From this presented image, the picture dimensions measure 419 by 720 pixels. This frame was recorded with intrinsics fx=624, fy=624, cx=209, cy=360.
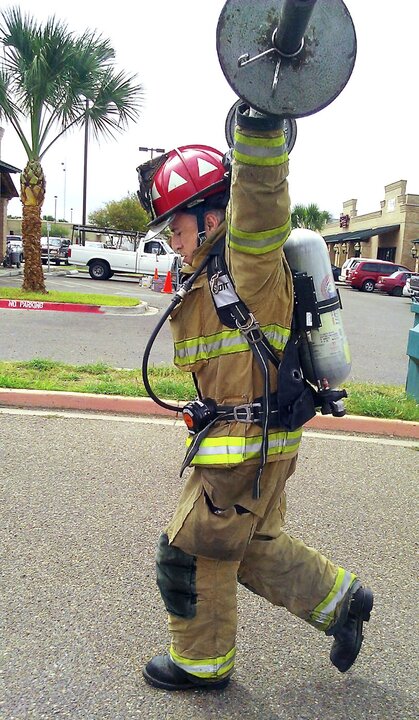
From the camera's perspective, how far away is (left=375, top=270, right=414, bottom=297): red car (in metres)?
29.4

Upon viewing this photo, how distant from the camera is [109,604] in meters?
2.80

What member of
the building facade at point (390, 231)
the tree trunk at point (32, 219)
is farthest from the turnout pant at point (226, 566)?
the building facade at point (390, 231)

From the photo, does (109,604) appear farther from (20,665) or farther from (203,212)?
(203,212)

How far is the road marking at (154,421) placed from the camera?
17.6 feet

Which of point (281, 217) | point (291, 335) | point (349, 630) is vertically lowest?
point (349, 630)

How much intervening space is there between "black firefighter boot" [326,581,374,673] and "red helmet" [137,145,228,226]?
1530 mm

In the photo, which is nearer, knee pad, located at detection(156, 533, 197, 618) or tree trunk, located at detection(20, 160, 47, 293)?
knee pad, located at detection(156, 533, 197, 618)

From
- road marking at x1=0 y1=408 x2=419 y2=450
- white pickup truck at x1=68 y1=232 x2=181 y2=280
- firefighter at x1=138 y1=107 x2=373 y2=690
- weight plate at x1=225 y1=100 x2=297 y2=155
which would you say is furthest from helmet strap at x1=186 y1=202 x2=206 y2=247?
white pickup truck at x1=68 y1=232 x2=181 y2=280

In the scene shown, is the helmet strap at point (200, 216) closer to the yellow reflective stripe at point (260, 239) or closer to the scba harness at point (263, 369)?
the scba harness at point (263, 369)

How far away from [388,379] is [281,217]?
6.72 m

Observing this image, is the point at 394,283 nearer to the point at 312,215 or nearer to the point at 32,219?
the point at 32,219

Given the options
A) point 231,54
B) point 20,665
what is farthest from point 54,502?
point 231,54

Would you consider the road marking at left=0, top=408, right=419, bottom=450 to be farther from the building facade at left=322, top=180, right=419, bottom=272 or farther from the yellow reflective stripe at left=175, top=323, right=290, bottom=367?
the building facade at left=322, top=180, right=419, bottom=272

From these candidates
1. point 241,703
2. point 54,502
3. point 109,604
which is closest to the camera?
point 241,703
